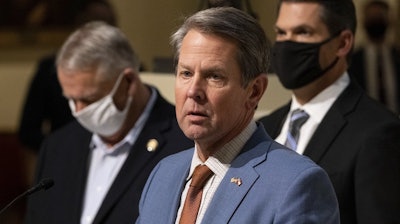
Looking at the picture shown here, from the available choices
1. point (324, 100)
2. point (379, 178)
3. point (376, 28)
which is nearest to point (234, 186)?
point (379, 178)

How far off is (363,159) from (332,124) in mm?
248

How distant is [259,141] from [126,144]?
4.59ft

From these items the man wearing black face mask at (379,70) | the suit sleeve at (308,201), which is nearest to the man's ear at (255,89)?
the suit sleeve at (308,201)

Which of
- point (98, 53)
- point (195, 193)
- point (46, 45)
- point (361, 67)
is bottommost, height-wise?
point (46, 45)

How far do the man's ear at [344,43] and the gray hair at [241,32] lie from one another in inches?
46.3

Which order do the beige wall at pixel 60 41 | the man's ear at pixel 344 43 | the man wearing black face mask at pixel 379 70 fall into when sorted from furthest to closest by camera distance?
the beige wall at pixel 60 41 < the man wearing black face mask at pixel 379 70 < the man's ear at pixel 344 43

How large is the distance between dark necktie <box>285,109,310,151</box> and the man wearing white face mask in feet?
1.35

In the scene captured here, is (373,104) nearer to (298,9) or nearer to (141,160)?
(298,9)

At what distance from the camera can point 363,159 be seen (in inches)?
147

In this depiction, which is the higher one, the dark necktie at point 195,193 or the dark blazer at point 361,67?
the dark necktie at point 195,193

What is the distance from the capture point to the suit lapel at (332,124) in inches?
154

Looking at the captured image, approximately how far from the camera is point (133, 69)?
441 centimetres

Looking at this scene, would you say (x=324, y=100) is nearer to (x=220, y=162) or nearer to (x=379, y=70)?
(x=220, y=162)

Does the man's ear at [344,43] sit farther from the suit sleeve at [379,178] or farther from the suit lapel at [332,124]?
the suit sleeve at [379,178]
